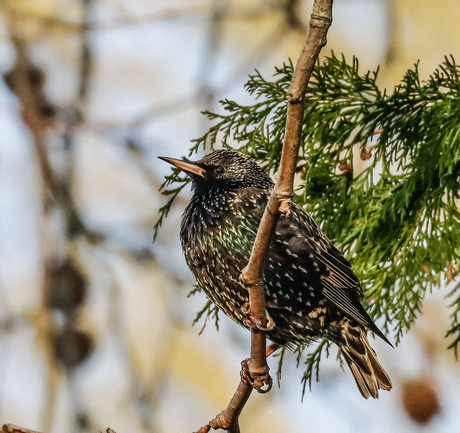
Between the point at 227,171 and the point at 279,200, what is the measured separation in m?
1.00

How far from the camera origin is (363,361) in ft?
7.24

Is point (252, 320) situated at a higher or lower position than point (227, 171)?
lower

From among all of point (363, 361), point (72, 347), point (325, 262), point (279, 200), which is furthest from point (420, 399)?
point (279, 200)

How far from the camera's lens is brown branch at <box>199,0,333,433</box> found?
4.02 ft

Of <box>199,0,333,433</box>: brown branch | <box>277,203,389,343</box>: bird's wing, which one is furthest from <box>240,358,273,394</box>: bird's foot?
<box>277,203,389,343</box>: bird's wing

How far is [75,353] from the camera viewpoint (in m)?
4.40

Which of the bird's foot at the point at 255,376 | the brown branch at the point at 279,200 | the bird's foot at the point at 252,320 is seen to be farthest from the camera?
the bird's foot at the point at 255,376

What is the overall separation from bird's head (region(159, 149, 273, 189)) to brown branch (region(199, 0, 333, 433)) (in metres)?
0.70

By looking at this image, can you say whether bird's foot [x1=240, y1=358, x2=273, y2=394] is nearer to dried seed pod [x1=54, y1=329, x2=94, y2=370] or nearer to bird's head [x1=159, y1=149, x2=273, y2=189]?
bird's head [x1=159, y1=149, x2=273, y2=189]

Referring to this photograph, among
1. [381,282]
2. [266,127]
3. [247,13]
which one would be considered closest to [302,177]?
[266,127]

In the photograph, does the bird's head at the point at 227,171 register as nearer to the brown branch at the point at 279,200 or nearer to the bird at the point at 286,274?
the bird at the point at 286,274

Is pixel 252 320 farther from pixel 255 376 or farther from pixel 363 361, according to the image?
pixel 363 361

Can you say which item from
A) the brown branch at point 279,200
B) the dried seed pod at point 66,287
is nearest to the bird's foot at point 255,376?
the brown branch at point 279,200

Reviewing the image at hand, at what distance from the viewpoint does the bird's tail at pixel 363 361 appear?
2.19m
